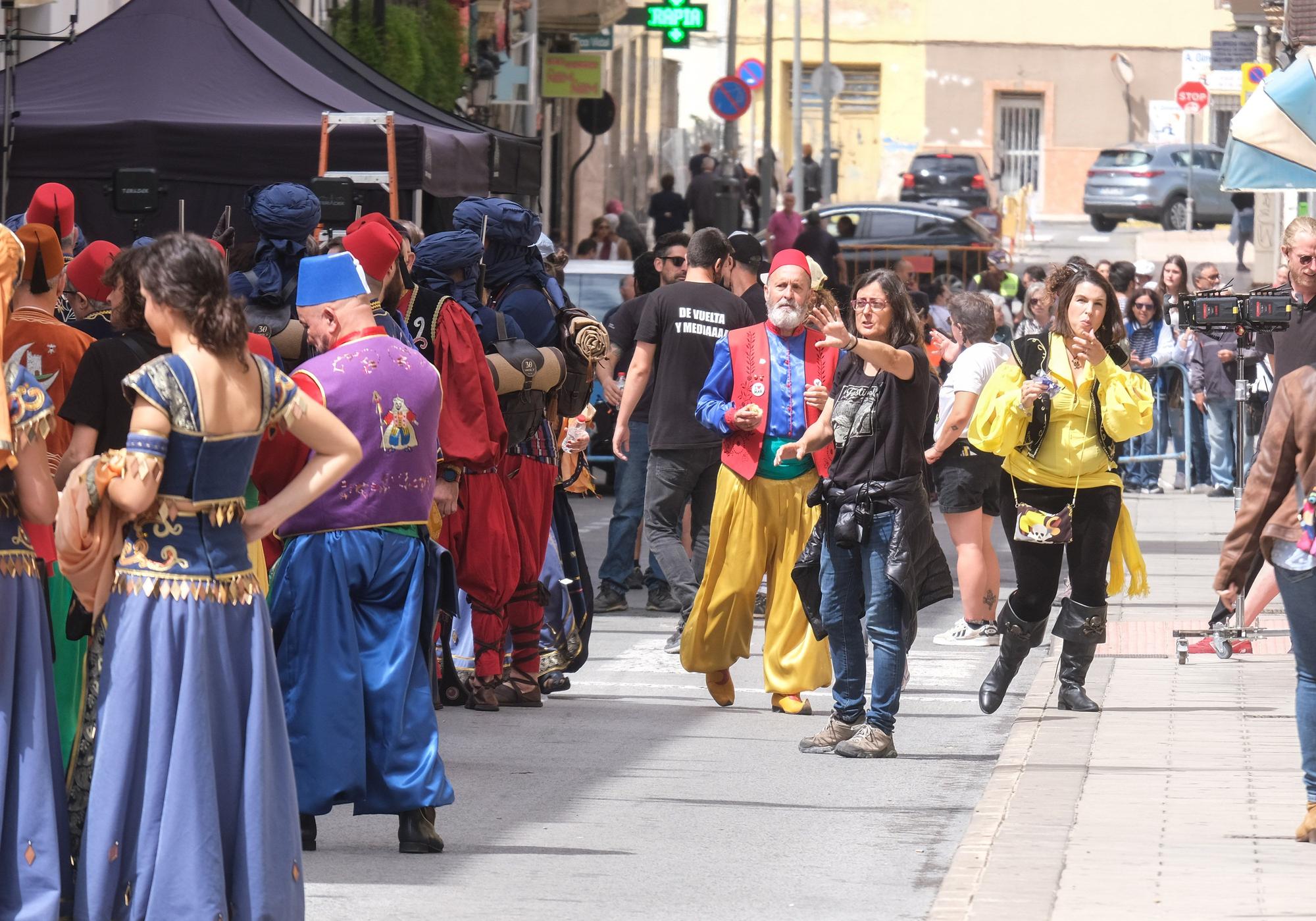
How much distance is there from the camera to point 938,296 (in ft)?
73.2

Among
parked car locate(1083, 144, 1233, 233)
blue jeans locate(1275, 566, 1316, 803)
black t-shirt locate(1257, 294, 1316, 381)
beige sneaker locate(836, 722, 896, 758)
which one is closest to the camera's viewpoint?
blue jeans locate(1275, 566, 1316, 803)

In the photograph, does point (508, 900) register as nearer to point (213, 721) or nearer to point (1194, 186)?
point (213, 721)

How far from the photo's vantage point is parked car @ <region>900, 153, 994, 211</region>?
49156 millimetres

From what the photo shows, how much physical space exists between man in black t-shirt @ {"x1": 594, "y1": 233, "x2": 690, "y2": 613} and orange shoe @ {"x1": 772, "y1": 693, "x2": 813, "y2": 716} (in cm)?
323

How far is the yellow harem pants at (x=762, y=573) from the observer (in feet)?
33.0

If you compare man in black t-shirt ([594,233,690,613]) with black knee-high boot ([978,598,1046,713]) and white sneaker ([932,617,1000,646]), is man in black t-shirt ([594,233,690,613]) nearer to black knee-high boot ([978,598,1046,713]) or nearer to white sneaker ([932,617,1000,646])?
white sneaker ([932,617,1000,646])

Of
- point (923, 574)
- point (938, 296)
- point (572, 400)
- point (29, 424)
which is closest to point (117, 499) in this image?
point (29, 424)

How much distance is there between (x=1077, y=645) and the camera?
10.2 meters

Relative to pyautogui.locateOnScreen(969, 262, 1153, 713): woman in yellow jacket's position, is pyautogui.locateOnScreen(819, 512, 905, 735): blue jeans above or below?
below

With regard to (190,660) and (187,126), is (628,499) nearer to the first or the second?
(187,126)

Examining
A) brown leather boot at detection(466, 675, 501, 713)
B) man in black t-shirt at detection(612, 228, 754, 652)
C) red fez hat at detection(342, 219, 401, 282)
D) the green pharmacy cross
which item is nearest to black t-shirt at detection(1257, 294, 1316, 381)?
man in black t-shirt at detection(612, 228, 754, 652)

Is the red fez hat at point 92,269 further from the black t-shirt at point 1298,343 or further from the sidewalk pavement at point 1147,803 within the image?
the black t-shirt at point 1298,343

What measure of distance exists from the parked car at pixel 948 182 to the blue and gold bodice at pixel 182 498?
142 ft

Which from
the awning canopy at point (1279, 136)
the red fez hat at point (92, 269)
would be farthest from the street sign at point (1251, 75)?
the red fez hat at point (92, 269)
